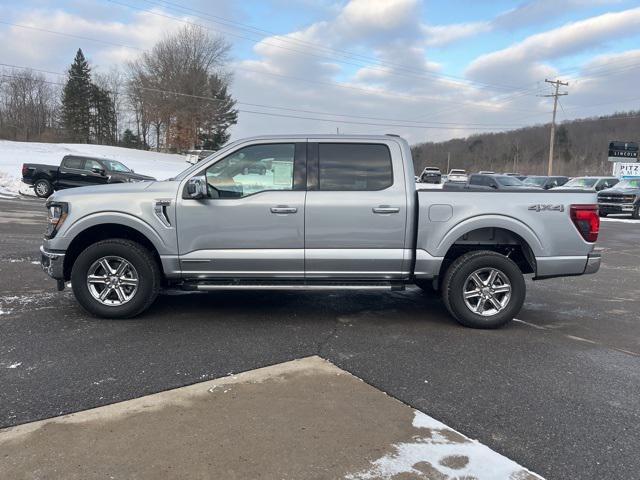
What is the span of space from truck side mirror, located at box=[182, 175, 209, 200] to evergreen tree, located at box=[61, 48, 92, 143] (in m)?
73.7

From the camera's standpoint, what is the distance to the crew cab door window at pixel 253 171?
17.1 ft

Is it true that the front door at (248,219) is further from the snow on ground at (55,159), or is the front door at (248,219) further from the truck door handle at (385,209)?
the snow on ground at (55,159)

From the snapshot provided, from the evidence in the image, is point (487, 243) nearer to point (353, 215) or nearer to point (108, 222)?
point (353, 215)

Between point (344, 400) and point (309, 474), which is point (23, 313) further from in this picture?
point (309, 474)

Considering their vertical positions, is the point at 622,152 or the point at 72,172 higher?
the point at 622,152

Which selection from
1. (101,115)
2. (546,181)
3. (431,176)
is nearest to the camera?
(546,181)

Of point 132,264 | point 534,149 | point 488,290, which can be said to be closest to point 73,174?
point 132,264

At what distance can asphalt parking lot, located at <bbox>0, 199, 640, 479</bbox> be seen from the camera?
3.23 meters

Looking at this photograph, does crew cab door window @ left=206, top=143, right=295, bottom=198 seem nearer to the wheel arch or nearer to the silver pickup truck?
the silver pickup truck

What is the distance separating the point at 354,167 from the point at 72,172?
18.0 metres

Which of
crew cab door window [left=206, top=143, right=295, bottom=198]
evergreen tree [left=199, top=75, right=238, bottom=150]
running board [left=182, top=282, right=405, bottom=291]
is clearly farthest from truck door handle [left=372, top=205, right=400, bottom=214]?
evergreen tree [left=199, top=75, right=238, bottom=150]

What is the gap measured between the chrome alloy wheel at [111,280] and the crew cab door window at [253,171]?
4.07 feet

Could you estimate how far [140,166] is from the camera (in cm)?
4181

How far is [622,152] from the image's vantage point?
4956cm
